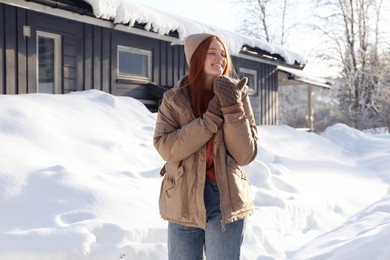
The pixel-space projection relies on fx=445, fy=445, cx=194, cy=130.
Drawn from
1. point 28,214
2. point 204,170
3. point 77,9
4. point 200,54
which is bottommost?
point 28,214

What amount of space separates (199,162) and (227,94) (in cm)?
36

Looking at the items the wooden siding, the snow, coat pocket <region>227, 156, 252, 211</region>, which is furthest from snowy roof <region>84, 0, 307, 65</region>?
coat pocket <region>227, 156, 252, 211</region>

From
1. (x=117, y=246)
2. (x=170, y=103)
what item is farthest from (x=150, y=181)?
(x=170, y=103)

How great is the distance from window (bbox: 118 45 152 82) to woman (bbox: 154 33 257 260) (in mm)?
7736

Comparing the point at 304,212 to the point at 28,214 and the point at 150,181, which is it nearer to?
the point at 150,181

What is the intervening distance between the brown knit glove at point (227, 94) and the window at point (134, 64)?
7864mm

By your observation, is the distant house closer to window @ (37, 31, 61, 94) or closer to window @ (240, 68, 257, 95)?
window @ (37, 31, 61, 94)

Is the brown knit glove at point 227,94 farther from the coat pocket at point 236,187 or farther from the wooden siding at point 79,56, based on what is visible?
the wooden siding at point 79,56

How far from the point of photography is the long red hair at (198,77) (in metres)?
2.26

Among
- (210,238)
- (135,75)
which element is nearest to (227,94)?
(210,238)

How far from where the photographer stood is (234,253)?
2168mm

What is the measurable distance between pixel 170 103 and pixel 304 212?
3.91 metres

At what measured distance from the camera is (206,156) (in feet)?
7.26

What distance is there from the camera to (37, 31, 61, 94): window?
823 centimetres
